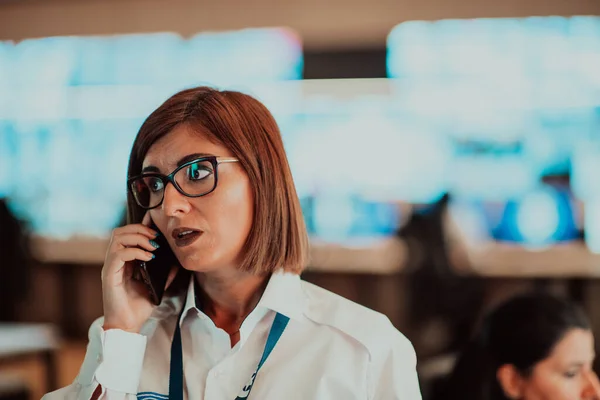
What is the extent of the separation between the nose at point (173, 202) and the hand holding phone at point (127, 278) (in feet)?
0.43

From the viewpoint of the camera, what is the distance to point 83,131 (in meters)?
5.65

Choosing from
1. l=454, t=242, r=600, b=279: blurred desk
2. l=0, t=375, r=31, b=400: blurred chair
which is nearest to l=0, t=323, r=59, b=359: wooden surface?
l=0, t=375, r=31, b=400: blurred chair

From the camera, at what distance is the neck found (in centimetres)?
136

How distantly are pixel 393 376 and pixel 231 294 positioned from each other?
0.38 metres

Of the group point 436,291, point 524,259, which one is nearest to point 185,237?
point 436,291

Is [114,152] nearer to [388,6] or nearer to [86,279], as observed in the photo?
[86,279]

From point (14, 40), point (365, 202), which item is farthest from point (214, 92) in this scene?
point (14, 40)

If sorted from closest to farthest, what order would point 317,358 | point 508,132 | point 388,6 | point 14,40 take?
point 317,358 → point 508,132 → point 388,6 → point 14,40

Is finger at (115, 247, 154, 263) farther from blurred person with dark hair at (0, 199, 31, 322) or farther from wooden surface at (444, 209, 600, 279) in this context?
blurred person with dark hair at (0, 199, 31, 322)

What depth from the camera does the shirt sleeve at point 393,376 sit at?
1.23 metres

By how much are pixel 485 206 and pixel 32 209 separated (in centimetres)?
386

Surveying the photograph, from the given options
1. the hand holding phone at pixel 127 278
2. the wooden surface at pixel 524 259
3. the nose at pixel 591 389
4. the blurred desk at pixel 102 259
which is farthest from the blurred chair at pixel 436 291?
the hand holding phone at pixel 127 278

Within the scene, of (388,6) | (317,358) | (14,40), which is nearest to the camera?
(317,358)

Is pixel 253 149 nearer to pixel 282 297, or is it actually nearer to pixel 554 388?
pixel 282 297
